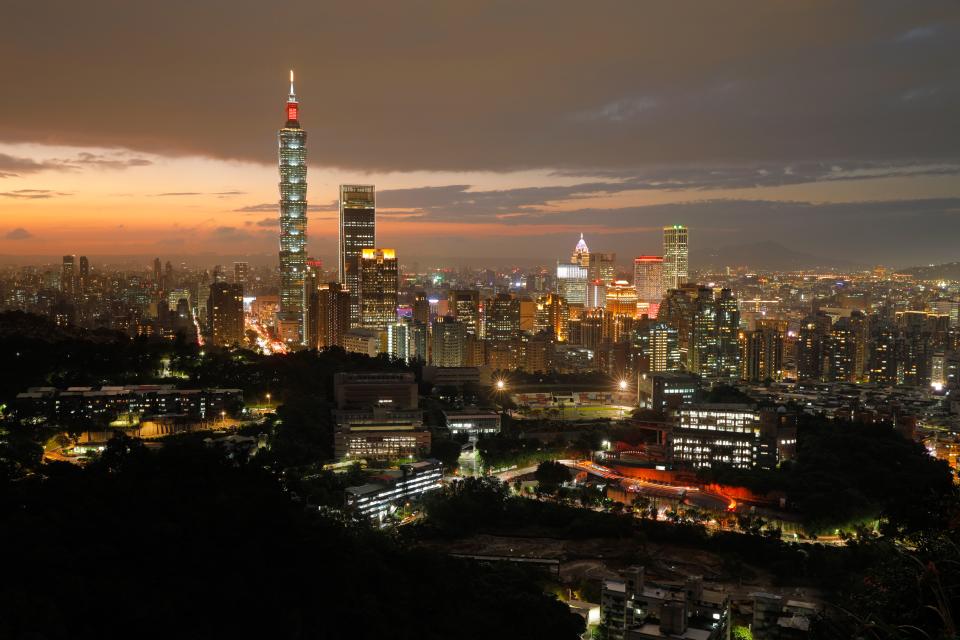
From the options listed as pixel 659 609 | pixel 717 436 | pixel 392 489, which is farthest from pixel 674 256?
pixel 659 609

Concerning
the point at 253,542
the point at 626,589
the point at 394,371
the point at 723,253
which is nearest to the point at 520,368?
the point at 394,371

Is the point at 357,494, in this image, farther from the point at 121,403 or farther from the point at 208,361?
the point at 208,361

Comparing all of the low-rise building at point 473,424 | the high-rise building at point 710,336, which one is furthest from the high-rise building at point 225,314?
the high-rise building at point 710,336

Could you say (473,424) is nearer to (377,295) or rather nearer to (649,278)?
(377,295)

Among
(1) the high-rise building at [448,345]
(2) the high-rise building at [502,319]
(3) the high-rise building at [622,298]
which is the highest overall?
(3) the high-rise building at [622,298]

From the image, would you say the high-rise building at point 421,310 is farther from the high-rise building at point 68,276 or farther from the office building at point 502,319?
the high-rise building at point 68,276

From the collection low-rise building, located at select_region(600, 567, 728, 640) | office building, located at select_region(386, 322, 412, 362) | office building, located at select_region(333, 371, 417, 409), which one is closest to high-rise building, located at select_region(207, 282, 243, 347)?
office building, located at select_region(386, 322, 412, 362)

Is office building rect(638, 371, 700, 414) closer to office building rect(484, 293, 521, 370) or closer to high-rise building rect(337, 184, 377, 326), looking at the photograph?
office building rect(484, 293, 521, 370)
